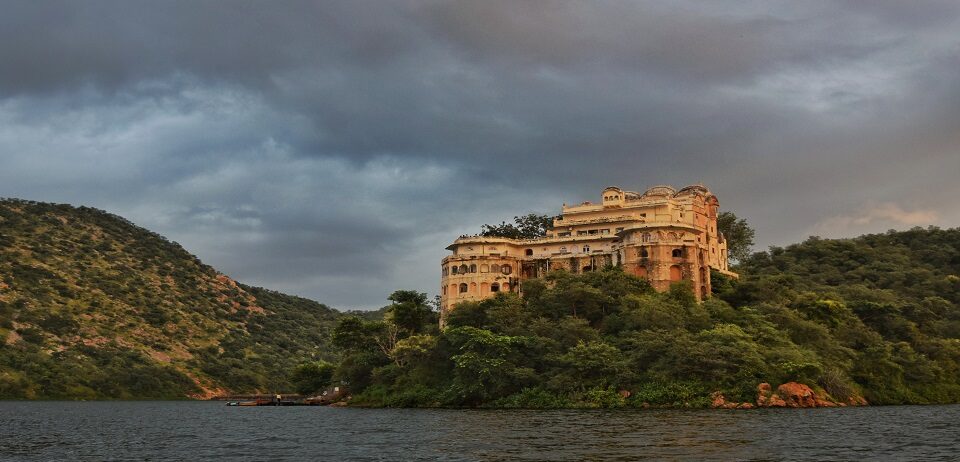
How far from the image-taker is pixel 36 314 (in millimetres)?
142125

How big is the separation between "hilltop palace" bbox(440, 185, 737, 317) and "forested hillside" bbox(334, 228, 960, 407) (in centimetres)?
591

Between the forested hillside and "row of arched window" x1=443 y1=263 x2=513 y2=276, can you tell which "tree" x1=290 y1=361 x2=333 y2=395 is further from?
"row of arched window" x1=443 y1=263 x2=513 y2=276

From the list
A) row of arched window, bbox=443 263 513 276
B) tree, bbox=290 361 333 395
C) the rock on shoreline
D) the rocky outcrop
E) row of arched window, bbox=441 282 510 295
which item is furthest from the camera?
tree, bbox=290 361 333 395

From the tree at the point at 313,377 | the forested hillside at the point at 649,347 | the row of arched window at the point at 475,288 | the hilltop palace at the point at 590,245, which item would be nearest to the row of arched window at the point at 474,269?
the hilltop palace at the point at 590,245

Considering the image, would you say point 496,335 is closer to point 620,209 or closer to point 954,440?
point 620,209

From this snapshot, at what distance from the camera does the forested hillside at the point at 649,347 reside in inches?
3120

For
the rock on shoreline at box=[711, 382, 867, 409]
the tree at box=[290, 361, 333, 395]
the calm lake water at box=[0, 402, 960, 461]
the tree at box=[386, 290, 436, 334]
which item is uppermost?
the tree at box=[386, 290, 436, 334]

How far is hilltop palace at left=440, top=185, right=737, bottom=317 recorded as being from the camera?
3989 inches

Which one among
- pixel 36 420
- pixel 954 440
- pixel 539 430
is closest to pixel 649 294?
pixel 539 430

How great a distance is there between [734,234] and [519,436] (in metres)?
86.0

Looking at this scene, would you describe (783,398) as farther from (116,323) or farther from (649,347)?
(116,323)

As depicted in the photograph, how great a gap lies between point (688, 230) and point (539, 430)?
50065mm

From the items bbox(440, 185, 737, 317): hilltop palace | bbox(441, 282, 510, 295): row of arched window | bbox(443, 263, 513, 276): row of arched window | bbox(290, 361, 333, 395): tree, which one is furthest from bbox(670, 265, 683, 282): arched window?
bbox(290, 361, 333, 395): tree

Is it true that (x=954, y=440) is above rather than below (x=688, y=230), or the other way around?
below
